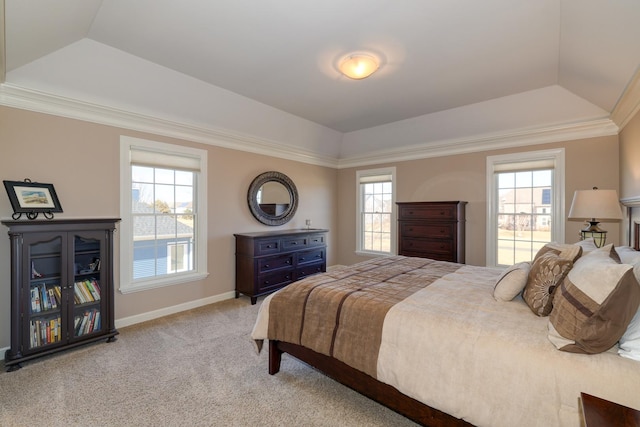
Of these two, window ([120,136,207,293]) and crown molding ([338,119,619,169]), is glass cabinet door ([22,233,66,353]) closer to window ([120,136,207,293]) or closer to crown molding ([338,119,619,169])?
window ([120,136,207,293])

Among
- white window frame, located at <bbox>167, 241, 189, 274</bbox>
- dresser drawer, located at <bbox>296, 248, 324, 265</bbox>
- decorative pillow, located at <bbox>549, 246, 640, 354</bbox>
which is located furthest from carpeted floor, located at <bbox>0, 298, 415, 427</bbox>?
dresser drawer, located at <bbox>296, 248, 324, 265</bbox>

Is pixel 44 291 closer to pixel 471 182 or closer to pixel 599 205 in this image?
pixel 599 205

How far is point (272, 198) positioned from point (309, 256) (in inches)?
46.3

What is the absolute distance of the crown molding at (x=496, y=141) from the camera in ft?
11.7

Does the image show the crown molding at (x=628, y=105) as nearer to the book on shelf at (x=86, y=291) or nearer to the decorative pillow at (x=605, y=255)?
the decorative pillow at (x=605, y=255)

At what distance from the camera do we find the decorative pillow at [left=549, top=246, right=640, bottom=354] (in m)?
1.17

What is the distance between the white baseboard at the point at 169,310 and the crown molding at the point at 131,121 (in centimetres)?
219

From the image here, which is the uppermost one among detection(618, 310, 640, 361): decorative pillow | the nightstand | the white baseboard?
detection(618, 310, 640, 361): decorative pillow

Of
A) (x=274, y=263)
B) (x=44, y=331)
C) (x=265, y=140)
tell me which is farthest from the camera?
(x=265, y=140)

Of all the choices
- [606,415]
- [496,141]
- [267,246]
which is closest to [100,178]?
[267,246]

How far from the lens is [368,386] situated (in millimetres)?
1808

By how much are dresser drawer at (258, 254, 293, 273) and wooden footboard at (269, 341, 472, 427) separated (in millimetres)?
1841

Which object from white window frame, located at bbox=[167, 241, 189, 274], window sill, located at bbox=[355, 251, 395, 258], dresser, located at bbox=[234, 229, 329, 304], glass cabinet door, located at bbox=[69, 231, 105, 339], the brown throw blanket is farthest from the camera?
window sill, located at bbox=[355, 251, 395, 258]

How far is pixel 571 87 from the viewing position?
3.24 m
